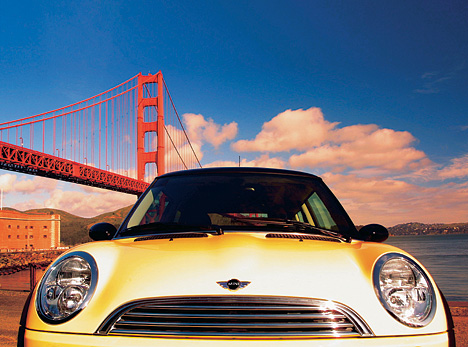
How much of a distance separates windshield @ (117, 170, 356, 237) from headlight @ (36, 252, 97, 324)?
0.84 meters

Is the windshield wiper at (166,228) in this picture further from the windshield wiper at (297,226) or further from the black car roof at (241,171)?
the black car roof at (241,171)

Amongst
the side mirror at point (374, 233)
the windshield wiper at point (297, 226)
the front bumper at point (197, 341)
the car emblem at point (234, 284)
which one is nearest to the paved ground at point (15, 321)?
the side mirror at point (374, 233)

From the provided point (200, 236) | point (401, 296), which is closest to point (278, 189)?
point (200, 236)

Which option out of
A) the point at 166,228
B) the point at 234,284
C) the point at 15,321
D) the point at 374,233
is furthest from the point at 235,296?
the point at 15,321

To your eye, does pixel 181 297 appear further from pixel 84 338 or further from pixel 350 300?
pixel 350 300

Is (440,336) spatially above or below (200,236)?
below

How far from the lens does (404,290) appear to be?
1.67 meters

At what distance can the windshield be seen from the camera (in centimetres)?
276

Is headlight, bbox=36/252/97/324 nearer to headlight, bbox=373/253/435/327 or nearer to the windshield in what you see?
the windshield

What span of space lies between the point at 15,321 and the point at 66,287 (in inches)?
205

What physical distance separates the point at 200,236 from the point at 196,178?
0.95 m

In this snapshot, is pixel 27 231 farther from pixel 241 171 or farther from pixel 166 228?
pixel 166 228

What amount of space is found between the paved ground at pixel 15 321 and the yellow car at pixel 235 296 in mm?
3416

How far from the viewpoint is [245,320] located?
4.93 feet
